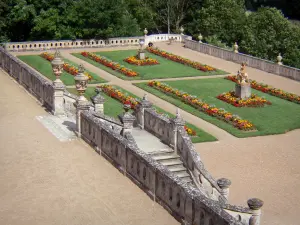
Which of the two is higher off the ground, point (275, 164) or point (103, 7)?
point (103, 7)

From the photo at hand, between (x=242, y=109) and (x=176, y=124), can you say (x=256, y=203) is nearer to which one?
(x=176, y=124)

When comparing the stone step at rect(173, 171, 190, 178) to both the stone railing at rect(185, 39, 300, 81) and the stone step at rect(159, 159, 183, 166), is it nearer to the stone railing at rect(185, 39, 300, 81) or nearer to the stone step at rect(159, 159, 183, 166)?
the stone step at rect(159, 159, 183, 166)

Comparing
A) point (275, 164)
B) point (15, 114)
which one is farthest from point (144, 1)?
point (275, 164)

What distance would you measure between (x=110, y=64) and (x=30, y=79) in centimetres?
1310

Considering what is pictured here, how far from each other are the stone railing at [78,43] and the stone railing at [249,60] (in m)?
3.39

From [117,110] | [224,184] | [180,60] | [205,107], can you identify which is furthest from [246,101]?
[224,184]

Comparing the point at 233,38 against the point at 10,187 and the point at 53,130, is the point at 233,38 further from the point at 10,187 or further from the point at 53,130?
the point at 10,187

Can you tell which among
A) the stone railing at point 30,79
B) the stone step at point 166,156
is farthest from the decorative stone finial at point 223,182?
the stone railing at point 30,79

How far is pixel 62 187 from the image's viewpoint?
21.4 meters

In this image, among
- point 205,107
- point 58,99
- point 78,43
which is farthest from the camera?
point 78,43

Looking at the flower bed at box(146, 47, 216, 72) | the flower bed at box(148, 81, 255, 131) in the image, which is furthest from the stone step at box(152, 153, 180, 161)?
the flower bed at box(146, 47, 216, 72)

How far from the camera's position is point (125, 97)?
37312 mm

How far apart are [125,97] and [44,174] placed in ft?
49.9

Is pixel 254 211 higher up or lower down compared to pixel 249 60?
higher up
